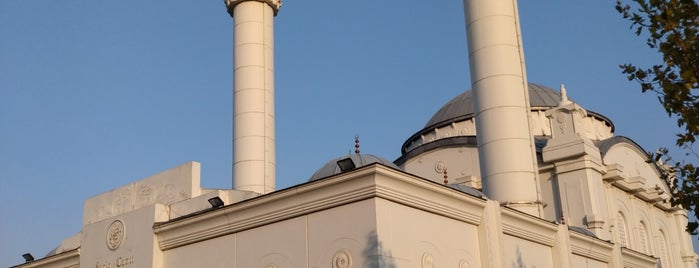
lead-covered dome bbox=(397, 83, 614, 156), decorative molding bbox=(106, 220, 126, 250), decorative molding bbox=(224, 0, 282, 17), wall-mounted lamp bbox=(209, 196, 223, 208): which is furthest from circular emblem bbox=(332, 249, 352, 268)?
lead-covered dome bbox=(397, 83, 614, 156)

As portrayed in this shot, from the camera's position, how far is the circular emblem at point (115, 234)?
18.4 metres

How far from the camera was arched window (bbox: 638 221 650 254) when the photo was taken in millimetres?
32781

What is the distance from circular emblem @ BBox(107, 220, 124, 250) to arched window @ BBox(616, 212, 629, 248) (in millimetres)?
19344

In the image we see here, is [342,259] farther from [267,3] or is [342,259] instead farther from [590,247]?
[267,3]

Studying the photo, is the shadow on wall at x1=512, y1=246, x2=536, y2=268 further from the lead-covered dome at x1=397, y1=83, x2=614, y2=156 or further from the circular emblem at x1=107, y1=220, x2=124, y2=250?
the lead-covered dome at x1=397, y1=83, x2=614, y2=156

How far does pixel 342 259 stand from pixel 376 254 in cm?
93

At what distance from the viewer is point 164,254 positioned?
58.7ft

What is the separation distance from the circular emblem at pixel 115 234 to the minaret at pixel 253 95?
9018mm

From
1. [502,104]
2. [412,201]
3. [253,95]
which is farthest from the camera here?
[253,95]

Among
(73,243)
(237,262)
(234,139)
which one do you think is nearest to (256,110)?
(234,139)

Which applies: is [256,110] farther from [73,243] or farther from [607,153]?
[607,153]

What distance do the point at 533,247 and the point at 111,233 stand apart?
9745mm

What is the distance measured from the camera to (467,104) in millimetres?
38812

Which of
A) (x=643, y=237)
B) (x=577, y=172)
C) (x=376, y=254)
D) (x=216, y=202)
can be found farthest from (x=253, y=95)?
(x=643, y=237)
